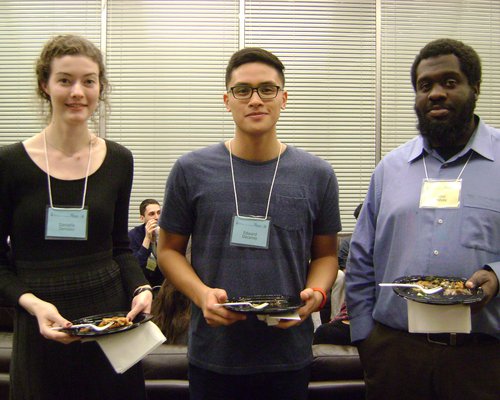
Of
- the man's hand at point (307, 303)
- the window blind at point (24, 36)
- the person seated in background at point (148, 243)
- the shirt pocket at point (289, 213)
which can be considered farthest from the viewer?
the window blind at point (24, 36)

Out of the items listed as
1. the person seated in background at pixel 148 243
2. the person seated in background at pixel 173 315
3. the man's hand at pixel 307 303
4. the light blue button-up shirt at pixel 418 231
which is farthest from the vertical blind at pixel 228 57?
the man's hand at pixel 307 303

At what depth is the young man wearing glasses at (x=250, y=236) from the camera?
157cm

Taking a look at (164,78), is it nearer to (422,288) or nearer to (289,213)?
(289,213)

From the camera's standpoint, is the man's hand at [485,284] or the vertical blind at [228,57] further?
the vertical blind at [228,57]

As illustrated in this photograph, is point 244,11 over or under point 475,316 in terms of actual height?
over

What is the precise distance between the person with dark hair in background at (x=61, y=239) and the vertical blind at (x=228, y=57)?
407 centimetres

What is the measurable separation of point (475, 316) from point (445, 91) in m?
0.74

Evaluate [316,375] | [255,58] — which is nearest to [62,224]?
Result: [255,58]

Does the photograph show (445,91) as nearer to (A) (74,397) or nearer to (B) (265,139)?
(B) (265,139)

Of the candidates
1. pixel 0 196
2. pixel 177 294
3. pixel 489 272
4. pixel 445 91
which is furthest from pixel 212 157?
pixel 177 294

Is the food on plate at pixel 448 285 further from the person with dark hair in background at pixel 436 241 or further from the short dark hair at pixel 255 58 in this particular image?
the short dark hair at pixel 255 58

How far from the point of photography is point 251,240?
157cm

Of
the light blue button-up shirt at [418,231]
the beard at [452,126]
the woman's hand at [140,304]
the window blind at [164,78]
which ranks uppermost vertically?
the window blind at [164,78]

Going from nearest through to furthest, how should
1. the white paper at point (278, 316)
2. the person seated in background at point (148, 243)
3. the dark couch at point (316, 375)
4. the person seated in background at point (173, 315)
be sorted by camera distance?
the white paper at point (278, 316)
the dark couch at point (316, 375)
the person seated in background at point (173, 315)
the person seated in background at point (148, 243)
